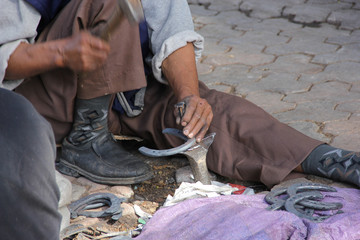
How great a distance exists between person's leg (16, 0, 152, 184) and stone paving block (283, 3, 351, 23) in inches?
116

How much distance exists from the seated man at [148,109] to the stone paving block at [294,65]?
1.33 metres

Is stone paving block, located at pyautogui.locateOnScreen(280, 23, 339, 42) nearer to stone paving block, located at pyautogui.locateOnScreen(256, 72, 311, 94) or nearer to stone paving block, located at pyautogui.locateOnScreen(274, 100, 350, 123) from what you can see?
stone paving block, located at pyautogui.locateOnScreen(256, 72, 311, 94)

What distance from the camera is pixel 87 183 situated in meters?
2.82

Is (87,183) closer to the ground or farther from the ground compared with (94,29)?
closer to the ground

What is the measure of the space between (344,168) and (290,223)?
0.59m

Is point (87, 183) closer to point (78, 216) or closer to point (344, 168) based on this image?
point (78, 216)

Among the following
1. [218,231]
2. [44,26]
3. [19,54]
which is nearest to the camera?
[218,231]

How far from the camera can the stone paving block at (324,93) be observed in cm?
367

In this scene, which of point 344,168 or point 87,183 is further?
point 87,183

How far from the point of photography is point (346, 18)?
5055mm

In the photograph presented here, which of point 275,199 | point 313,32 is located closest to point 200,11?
point 313,32

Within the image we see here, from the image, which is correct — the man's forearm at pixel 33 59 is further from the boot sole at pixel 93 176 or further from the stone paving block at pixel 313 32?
the stone paving block at pixel 313 32

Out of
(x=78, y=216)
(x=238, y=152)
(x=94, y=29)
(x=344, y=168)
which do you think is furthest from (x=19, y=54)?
(x=344, y=168)

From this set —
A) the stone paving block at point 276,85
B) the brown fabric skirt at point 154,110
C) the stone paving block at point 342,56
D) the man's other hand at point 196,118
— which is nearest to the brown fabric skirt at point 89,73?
the brown fabric skirt at point 154,110
